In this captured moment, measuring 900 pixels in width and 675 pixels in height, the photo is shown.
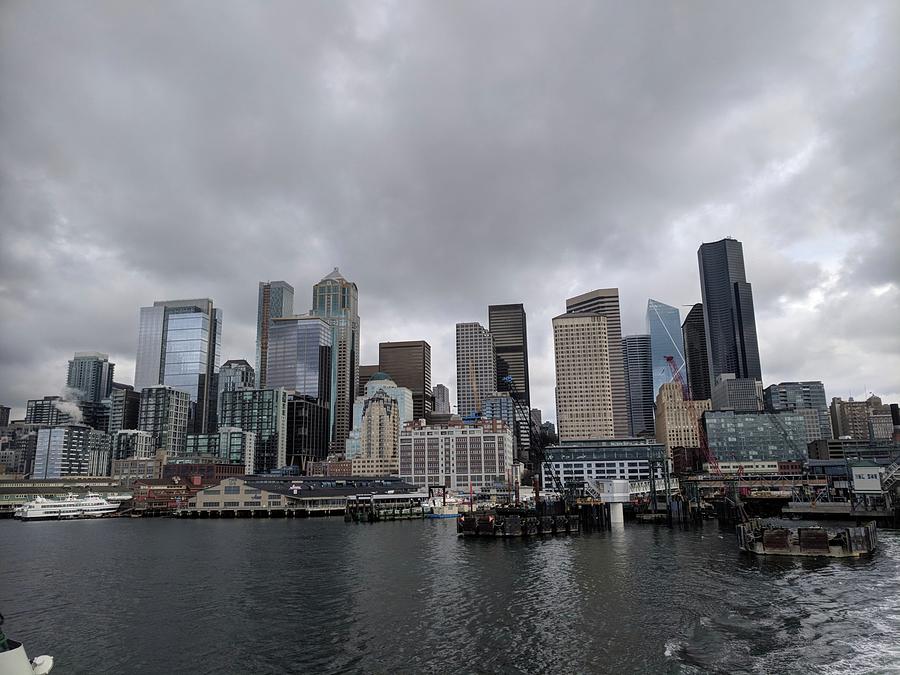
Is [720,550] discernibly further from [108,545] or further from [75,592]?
[108,545]

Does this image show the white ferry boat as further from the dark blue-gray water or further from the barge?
the barge

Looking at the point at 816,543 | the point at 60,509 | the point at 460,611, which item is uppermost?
the point at 816,543

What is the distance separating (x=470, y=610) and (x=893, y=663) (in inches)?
1058

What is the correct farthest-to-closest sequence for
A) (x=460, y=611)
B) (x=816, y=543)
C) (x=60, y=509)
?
(x=60, y=509) < (x=816, y=543) < (x=460, y=611)

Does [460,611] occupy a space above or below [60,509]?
below

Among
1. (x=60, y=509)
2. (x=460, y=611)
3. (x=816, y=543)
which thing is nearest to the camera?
(x=460, y=611)

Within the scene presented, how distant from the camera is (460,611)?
47938 mm

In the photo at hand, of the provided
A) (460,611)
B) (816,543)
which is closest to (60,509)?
(460,611)

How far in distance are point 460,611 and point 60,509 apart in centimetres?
17337

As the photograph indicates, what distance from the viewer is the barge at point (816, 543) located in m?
68.8

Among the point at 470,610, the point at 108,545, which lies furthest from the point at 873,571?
the point at 108,545

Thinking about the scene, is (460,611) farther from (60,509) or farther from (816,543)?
(60,509)

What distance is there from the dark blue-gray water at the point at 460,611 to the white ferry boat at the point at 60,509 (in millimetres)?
107342

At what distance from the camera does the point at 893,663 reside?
111 feet
